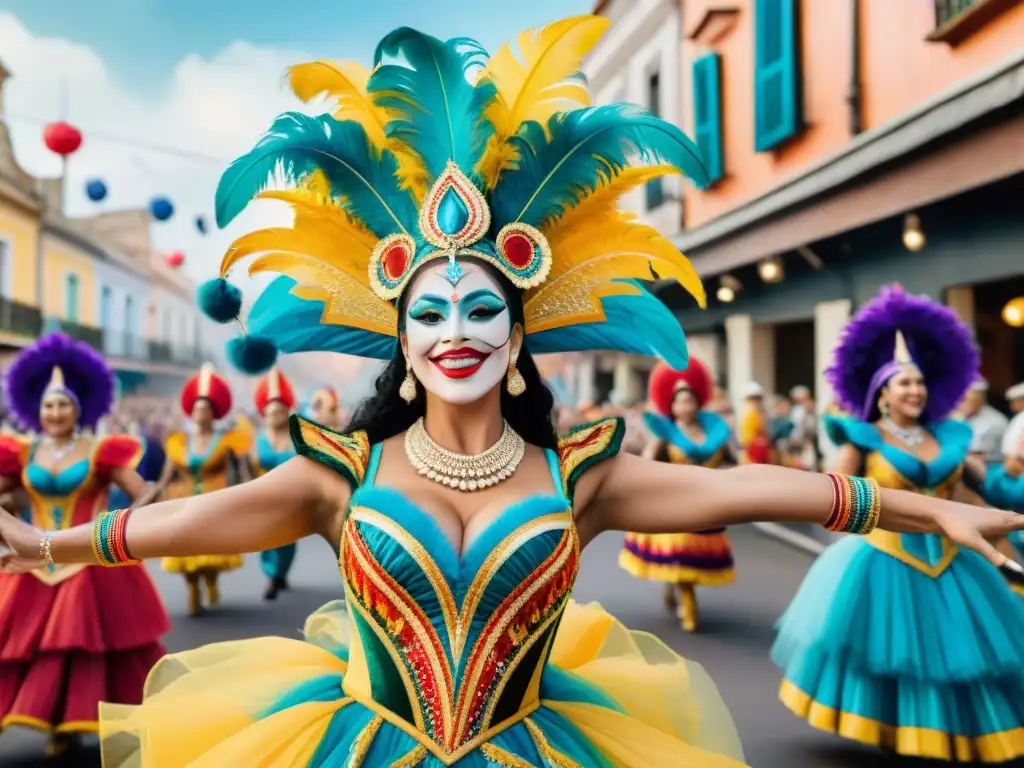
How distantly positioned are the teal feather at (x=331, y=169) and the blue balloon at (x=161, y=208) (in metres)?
12.2

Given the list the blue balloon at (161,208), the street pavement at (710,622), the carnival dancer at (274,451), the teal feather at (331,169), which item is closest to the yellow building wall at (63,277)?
the blue balloon at (161,208)

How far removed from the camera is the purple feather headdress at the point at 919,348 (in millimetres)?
5125

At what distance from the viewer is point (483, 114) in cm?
259

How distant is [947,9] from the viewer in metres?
8.81

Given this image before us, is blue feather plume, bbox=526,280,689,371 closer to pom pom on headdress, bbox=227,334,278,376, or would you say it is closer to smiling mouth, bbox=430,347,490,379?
smiling mouth, bbox=430,347,490,379

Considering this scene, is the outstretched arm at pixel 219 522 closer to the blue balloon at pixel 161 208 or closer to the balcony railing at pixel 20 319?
the blue balloon at pixel 161 208

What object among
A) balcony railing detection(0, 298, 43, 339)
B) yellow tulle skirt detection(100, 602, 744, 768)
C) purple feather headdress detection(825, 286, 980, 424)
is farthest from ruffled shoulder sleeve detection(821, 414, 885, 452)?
balcony railing detection(0, 298, 43, 339)

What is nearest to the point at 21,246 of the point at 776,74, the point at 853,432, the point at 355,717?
the point at 776,74

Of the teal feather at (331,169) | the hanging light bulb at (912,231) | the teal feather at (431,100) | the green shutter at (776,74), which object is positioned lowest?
the teal feather at (331,169)

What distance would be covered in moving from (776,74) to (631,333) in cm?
1073

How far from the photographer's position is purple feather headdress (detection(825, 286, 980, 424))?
5.12m

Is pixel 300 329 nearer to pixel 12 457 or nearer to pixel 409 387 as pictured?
pixel 409 387

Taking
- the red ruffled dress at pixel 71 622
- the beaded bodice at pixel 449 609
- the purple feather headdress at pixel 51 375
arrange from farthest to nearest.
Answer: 1. the purple feather headdress at pixel 51 375
2. the red ruffled dress at pixel 71 622
3. the beaded bodice at pixel 449 609

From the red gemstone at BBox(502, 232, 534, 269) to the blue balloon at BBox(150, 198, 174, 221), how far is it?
1251 cm
